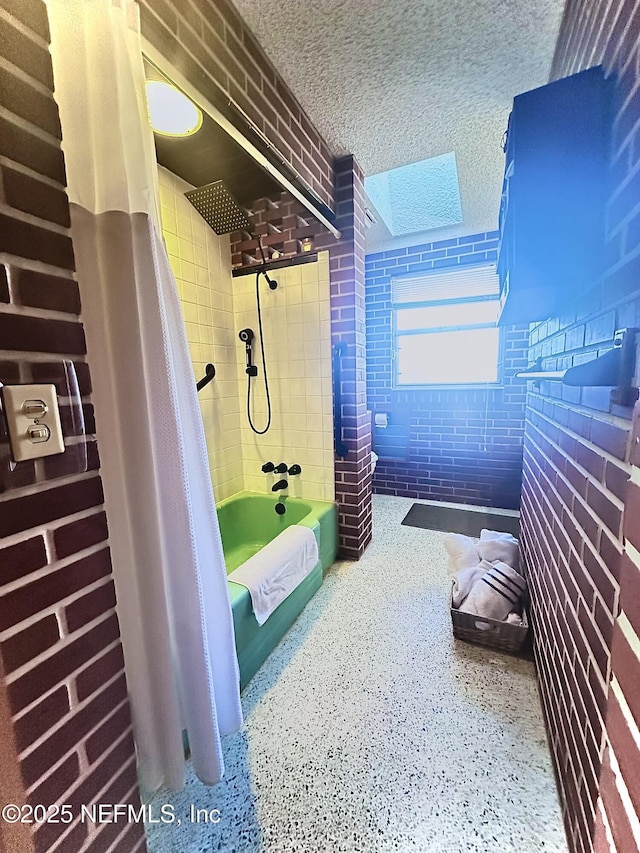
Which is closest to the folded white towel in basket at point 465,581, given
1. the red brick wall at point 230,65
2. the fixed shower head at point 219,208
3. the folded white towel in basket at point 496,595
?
the folded white towel in basket at point 496,595

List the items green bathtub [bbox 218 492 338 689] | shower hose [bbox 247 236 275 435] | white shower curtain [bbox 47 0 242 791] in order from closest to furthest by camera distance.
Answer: white shower curtain [bbox 47 0 242 791] < green bathtub [bbox 218 492 338 689] < shower hose [bbox 247 236 275 435]

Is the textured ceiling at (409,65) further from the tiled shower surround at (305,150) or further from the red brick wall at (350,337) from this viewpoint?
the red brick wall at (350,337)

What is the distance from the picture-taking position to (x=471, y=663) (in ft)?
4.83

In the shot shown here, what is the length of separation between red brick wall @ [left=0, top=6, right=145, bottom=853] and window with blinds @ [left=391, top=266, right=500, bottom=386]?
3.07 meters

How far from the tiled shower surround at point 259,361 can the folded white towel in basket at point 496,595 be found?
1.02 m

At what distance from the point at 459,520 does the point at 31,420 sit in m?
2.94

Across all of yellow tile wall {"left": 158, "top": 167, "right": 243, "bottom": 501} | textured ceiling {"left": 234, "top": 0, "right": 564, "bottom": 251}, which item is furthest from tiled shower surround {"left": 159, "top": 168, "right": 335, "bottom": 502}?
textured ceiling {"left": 234, "top": 0, "right": 564, "bottom": 251}

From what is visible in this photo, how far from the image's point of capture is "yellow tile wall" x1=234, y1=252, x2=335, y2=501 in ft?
7.16

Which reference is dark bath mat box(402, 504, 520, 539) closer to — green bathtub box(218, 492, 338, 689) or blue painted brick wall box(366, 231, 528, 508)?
blue painted brick wall box(366, 231, 528, 508)

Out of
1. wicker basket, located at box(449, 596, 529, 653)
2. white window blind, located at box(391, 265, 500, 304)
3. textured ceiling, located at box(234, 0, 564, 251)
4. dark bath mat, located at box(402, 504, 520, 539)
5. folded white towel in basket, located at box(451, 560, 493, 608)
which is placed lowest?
dark bath mat, located at box(402, 504, 520, 539)

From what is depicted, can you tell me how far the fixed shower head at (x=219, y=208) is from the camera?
192cm

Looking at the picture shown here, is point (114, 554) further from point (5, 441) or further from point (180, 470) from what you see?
point (5, 441)

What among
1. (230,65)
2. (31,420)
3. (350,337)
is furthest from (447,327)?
(31,420)

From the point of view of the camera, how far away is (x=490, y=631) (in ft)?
4.97
